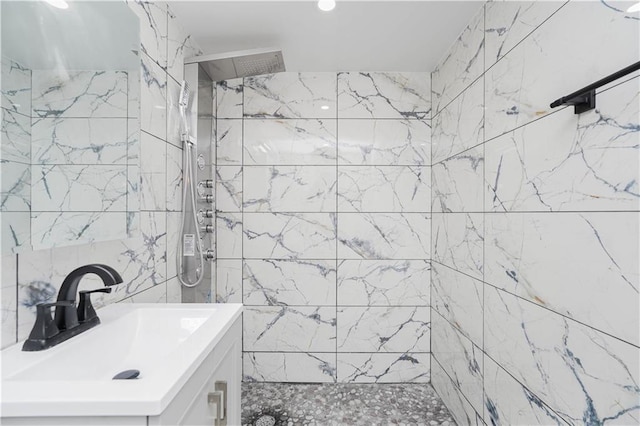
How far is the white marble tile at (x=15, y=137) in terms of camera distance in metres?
0.82

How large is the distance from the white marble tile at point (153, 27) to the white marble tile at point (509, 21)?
1.64 metres

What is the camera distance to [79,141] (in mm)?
1050

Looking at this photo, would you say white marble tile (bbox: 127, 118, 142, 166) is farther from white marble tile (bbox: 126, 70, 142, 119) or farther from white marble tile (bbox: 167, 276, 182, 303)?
white marble tile (bbox: 167, 276, 182, 303)

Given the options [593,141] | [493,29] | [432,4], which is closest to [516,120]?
[593,141]

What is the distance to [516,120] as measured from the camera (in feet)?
4.36

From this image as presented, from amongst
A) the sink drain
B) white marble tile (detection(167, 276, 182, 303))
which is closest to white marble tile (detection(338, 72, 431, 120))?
white marble tile (detection(167, 276, 182, 303))

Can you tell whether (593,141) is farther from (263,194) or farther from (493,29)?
(263,194)

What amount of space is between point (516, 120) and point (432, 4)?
2.54 ft

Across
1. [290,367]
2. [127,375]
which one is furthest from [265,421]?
[127,375]

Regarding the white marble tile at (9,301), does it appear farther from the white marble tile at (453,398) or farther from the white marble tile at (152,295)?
the white marble tile at (453,398)

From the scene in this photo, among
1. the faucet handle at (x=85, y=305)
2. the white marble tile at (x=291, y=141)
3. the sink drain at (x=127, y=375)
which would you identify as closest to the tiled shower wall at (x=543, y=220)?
the white marble tile at (x=291, y=141)

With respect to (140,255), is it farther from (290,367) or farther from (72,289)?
(290,367)

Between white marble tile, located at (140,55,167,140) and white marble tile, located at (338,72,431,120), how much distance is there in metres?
1.20

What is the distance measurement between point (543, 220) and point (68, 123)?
5.49 ft
